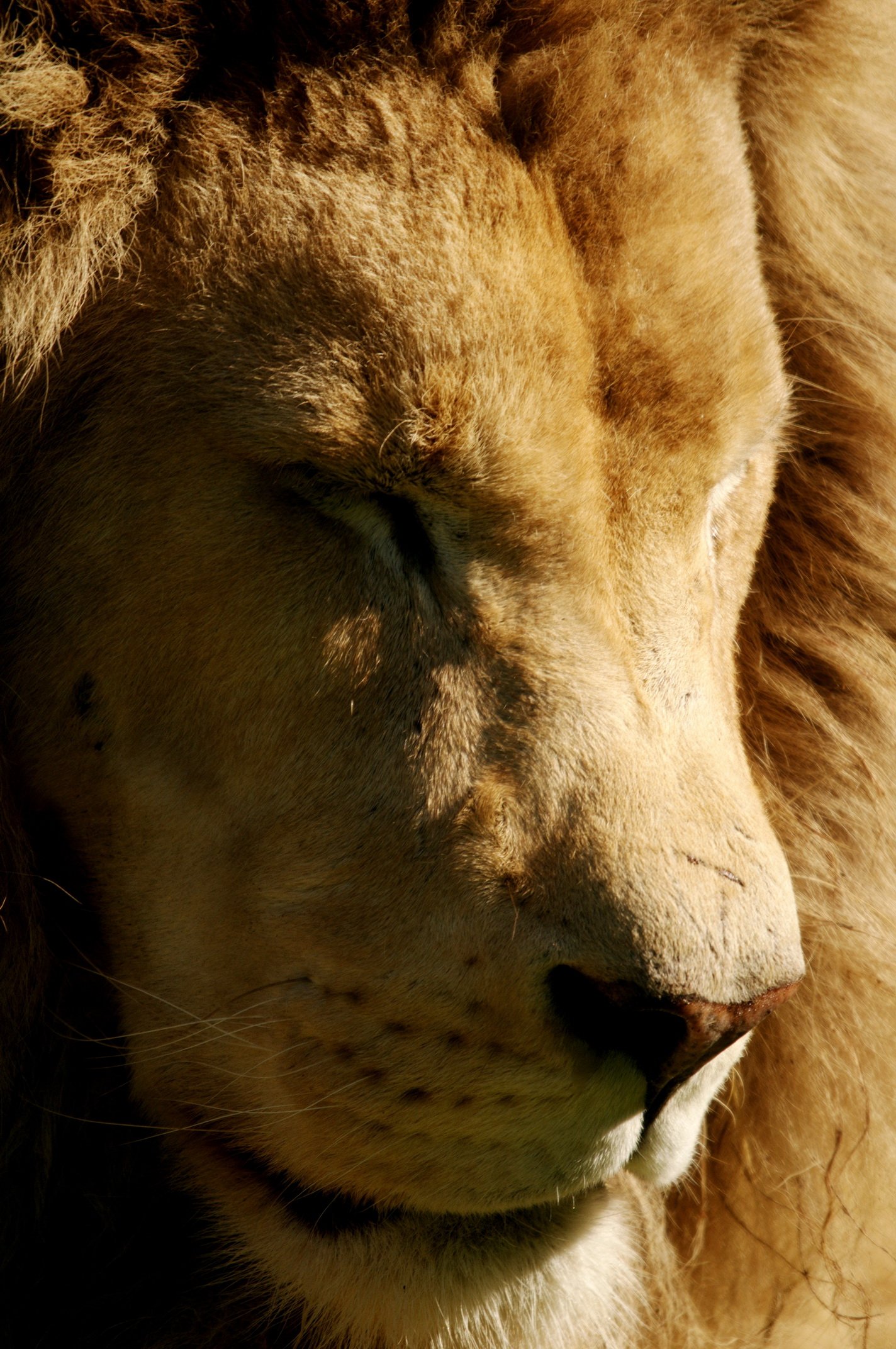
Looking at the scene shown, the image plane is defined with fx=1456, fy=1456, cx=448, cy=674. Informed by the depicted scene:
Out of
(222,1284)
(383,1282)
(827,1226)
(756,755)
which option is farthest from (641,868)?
(827,1226)

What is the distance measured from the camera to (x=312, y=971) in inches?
65.5

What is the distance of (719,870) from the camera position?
1.60 meters

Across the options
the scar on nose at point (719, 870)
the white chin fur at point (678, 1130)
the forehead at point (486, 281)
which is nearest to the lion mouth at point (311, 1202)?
the white chin fur at point (678, 1130)

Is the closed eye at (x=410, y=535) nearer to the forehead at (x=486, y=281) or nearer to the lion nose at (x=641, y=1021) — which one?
the forehead at (x=486, y=281)

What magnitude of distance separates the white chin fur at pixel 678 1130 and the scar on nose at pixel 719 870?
8.7 inches

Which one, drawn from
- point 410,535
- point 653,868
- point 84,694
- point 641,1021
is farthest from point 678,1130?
point 84,694

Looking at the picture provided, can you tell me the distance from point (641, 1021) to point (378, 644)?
20.4 inches

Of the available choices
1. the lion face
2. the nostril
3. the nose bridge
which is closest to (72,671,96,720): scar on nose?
the lion face

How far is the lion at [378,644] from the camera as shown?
5.22 ft

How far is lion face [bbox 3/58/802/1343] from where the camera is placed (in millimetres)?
1581

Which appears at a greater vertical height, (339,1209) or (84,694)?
(84,694)

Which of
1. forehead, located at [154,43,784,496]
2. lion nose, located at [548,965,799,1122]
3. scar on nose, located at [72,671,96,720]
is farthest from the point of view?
scar on nose, located at [72,671,96,720]

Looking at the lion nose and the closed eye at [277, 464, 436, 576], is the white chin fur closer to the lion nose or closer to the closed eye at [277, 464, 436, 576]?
the lion nose

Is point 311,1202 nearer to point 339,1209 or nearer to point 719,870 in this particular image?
point 339,1209
